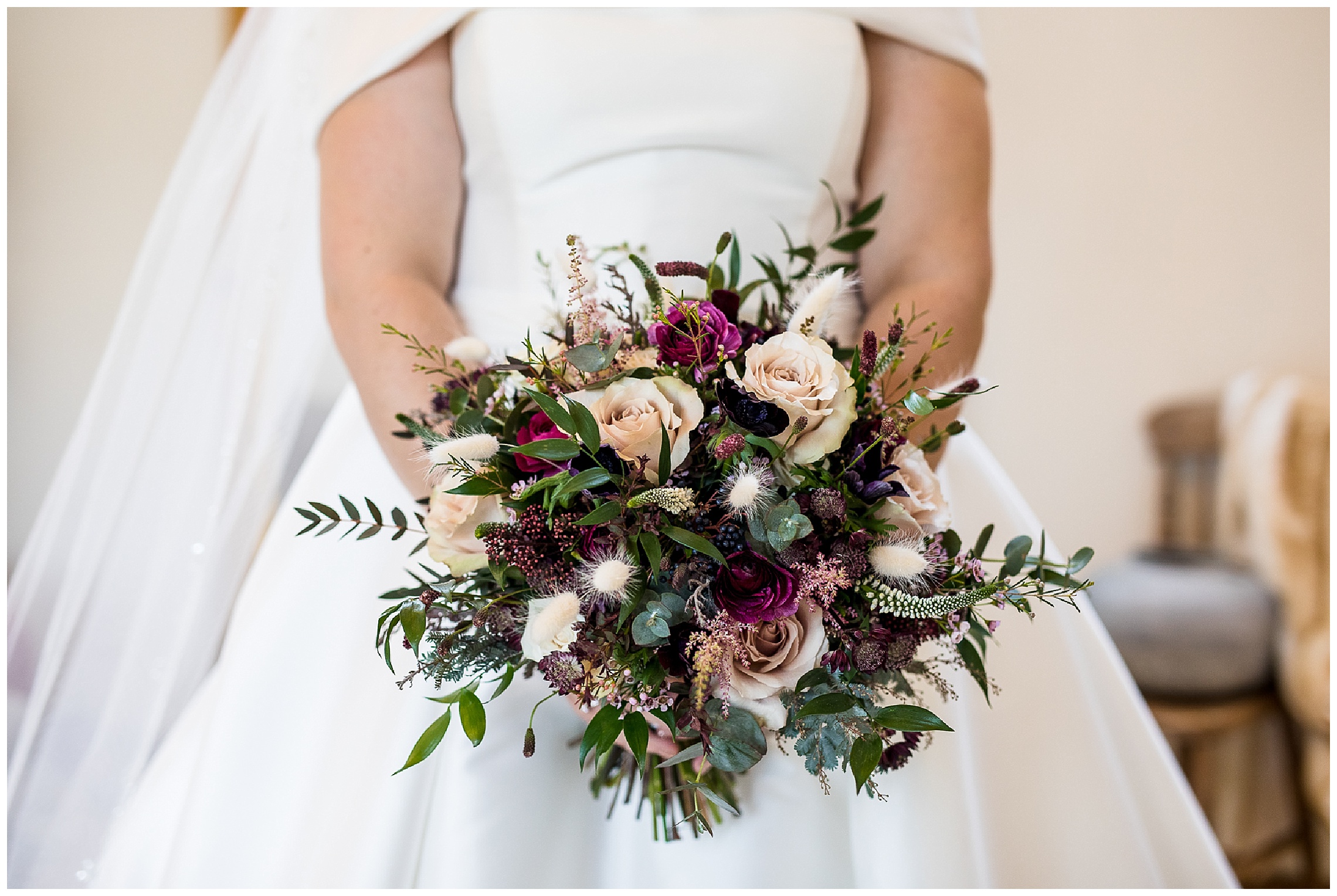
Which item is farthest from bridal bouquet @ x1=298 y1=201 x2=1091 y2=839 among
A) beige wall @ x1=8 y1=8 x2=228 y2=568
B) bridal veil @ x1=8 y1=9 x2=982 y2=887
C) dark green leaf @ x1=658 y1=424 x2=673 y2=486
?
beige wall @ x1=8 y1=8 x2=228 y2=568

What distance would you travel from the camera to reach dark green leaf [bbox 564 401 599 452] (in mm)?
494

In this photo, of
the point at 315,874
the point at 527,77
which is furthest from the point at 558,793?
the point at 527,77

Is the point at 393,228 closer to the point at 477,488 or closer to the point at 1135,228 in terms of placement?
the point at 477,488

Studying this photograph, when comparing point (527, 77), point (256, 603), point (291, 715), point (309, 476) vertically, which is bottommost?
point (291, 715)

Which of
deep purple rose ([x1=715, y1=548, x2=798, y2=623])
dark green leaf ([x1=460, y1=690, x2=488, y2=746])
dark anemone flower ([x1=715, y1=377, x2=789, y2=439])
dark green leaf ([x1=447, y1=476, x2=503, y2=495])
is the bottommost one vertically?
dark green leaf ([x1=460, y1=690, x2=488, y2=746])

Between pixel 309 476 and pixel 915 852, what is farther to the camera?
pixel 309 476

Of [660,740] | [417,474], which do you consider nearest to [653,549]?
[660,740]

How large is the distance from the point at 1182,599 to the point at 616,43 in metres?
1.57

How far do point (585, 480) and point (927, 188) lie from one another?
2.11ft

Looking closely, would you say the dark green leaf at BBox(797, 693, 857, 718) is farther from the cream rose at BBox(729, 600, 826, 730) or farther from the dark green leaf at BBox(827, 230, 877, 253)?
the dark green leaf at BBox(827, 230, 877, 253)

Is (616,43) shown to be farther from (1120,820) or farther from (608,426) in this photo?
(1120,820)

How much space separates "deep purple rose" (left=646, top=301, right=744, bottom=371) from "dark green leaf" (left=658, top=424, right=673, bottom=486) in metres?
0.06

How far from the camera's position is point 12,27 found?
1.66 metres

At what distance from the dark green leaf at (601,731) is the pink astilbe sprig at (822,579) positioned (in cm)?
14
